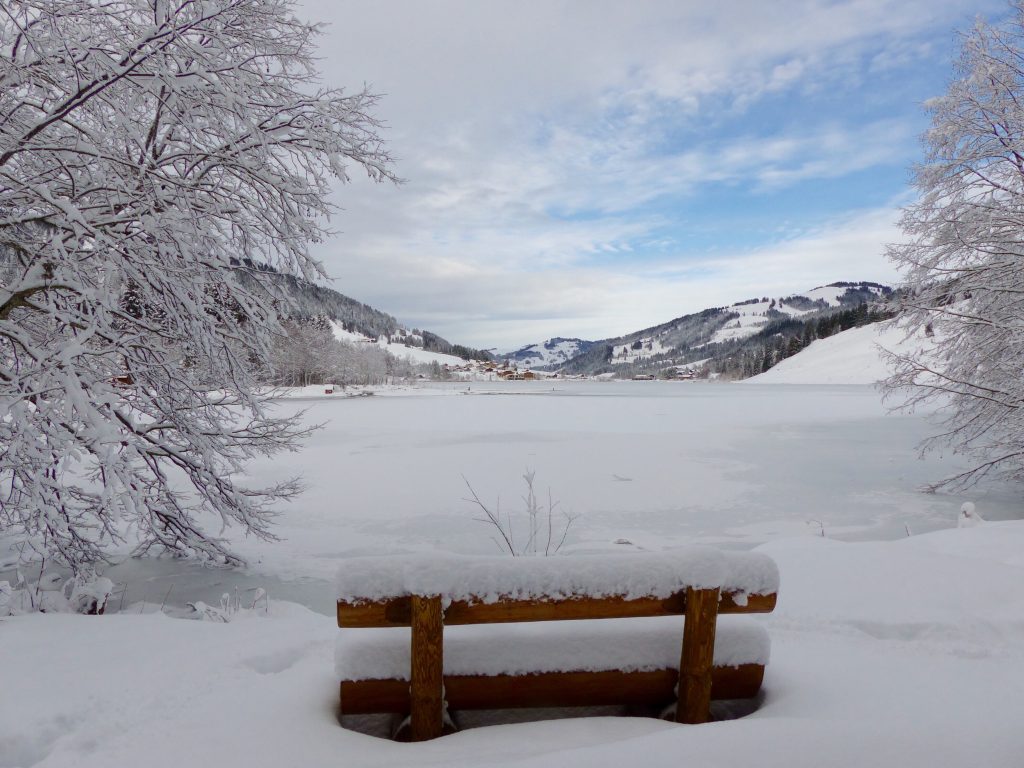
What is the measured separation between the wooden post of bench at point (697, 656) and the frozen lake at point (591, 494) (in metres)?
5.31

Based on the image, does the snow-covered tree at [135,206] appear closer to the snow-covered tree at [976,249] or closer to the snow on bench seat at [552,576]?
the snow on bench seat at [552,576]

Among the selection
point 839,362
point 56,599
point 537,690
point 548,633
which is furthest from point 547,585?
point 839,362

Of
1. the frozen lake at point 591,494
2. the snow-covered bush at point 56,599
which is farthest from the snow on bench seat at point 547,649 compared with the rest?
the frozen lake at point 591,494

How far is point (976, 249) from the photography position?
8898 mm

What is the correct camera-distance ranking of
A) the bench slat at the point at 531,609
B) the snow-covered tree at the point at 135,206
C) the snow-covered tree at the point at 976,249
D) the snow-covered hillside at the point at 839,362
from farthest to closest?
the snow-covered hillside at the point at 839,362
the snow-covered tree at the point at 976,249
the snow-covered tree at the point at 135,206
the bench slat at the point at 531,609

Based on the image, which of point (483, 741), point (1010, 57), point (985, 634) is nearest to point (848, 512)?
point (985, 634)

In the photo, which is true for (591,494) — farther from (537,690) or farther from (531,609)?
(531,609)

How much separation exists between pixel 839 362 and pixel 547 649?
118547mm

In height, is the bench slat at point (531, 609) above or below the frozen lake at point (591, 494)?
above

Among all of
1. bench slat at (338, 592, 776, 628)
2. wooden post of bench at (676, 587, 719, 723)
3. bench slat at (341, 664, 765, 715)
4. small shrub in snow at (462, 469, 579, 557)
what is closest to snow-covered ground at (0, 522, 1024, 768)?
bench slat at (341, 664, 765, 715)

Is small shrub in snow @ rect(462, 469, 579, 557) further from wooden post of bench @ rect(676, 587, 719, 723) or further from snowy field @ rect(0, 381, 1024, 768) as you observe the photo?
wooden post of bench @ rect(676, 587, 719, 723)

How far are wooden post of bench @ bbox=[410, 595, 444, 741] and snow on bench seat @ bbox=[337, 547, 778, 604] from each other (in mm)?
94

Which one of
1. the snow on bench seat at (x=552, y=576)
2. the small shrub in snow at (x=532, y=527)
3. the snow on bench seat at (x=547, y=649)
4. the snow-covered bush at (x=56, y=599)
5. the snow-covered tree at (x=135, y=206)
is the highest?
the snow-covered tree at (x=135, y=206)

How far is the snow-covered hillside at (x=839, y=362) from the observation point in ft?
298
